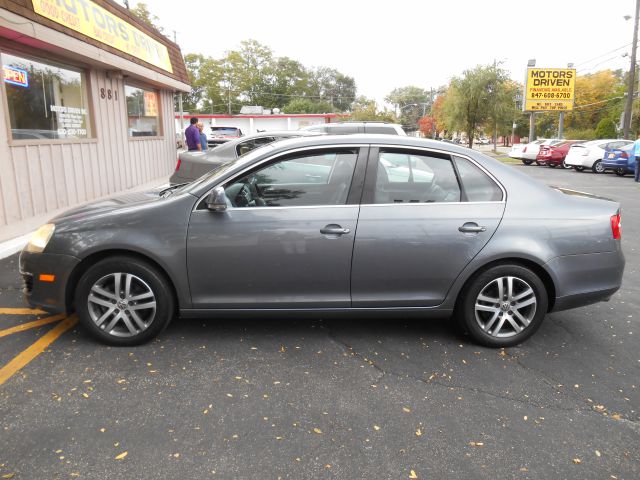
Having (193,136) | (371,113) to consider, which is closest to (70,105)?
(193,136)

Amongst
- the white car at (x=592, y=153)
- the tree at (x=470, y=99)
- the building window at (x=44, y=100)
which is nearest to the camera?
the building window at (x=44, y=100)

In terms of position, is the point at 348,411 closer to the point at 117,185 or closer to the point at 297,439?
the point at 297,439

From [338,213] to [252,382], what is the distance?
4.42ft

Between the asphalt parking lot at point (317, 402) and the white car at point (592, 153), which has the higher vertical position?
the white car at point (592, 153)

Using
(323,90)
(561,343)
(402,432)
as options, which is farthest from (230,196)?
(323,90)

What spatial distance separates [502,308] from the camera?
12.4 feet

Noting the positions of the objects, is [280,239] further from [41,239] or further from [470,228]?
[41,239]

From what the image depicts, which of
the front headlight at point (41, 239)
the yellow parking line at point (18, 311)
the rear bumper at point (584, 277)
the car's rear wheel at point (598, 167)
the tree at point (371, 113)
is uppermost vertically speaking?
the tree at point (371, 113)

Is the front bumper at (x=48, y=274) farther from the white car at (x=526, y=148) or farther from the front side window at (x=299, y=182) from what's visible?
the white car at (x=526, y=148)

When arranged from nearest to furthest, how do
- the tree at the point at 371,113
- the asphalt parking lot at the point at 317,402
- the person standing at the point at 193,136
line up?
1. the asphalt parking lot at the point at 317,402
2. the person standing at the point at 193,136
3. the tree at the point at 371,113

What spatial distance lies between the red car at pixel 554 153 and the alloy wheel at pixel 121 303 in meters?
25.4

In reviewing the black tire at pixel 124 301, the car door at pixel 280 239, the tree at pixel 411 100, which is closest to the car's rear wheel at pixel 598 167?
the car door at pixel 280 239

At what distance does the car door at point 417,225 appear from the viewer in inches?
143

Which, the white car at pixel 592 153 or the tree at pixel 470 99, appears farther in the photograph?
the tree at pixel 470 99
